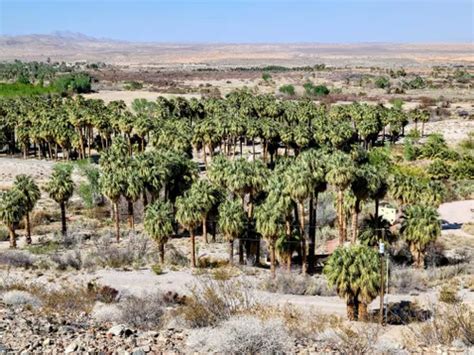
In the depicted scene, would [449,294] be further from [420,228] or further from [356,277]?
[420,228]

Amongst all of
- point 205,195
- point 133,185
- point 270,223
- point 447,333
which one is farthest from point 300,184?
point 447,333

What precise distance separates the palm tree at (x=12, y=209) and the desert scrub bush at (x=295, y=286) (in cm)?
1990

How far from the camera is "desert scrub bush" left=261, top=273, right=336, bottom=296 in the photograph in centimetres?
3412

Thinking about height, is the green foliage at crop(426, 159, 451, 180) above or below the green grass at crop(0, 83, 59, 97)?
below

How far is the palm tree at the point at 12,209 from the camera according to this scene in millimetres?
43953

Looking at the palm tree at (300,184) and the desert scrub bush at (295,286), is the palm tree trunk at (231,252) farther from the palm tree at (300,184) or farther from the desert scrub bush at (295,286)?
the desert scrub bush at (295,286)

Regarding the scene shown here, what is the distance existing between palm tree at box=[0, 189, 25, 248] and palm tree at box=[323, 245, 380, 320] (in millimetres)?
25133

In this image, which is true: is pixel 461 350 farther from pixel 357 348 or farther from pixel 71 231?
pixel 71 231

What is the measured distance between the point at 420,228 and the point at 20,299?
2337 cm

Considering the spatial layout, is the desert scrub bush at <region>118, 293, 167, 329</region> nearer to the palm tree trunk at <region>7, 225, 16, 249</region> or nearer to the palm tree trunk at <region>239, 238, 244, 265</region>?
the palm tree trunk at <region>239, 238, 244, 265</region>

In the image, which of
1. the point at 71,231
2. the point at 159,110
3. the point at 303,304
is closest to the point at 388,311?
the point at 303,304

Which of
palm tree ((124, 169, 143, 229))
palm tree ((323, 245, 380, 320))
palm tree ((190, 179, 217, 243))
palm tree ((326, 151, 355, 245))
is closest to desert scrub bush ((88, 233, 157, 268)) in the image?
palm tree ((124, 169, 143, 229))

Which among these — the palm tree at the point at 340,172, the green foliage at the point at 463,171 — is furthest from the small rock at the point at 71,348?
the green foliage at the point at 463,171

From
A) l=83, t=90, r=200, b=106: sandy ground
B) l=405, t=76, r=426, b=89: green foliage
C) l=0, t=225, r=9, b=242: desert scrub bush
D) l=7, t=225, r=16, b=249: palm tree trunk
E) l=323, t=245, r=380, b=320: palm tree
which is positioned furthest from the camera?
l=405, t=76, r=426, b=89: green foliage
